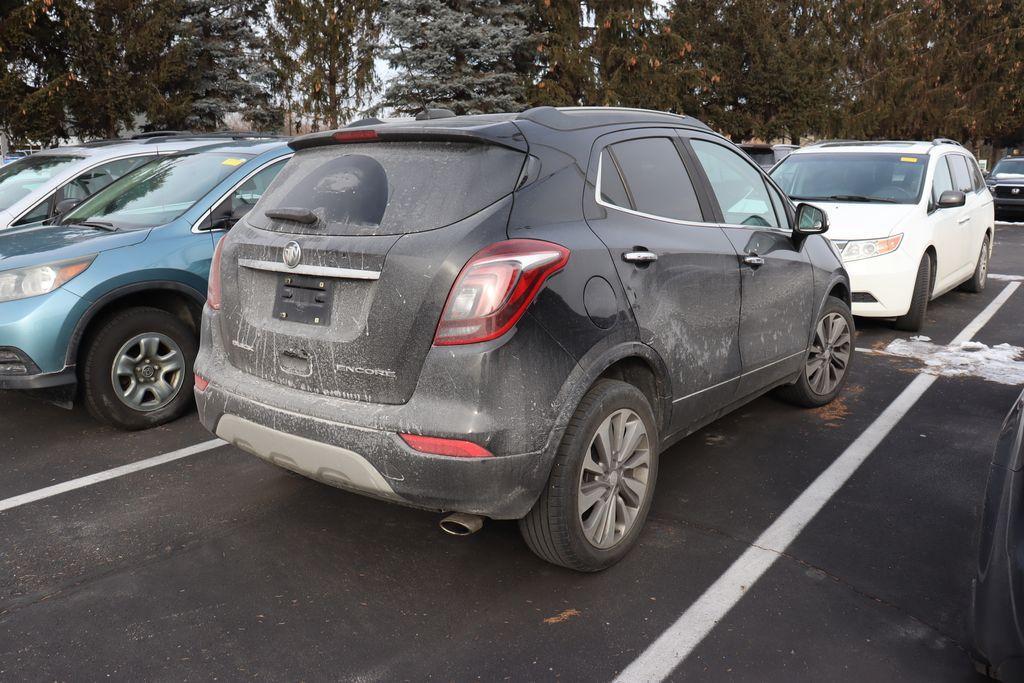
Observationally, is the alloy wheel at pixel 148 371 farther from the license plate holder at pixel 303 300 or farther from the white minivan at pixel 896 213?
the white minivan at pixel 896 213

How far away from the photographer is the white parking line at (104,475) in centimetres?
422

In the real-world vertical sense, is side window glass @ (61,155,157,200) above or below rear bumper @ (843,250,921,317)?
above

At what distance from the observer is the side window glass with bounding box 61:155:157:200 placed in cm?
723

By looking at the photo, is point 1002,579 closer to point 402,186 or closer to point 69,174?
point 402,186

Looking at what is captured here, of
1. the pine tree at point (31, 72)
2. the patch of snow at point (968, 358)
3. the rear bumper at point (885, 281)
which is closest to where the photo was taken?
the patch of snow at point (968, 358)

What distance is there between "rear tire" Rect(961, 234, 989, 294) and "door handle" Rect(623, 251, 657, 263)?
7803 mm

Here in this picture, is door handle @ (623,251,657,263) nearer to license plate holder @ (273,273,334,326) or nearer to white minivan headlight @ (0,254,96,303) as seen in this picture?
license plate holder @ (273,273,334,326)

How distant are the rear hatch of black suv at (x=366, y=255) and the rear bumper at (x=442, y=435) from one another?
0.09m

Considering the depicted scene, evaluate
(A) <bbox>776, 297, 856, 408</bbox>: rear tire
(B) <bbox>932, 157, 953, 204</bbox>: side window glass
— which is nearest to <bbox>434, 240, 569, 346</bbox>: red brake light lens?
(A) <bbox>776, 297, 856, 408</bbox>: rear tire

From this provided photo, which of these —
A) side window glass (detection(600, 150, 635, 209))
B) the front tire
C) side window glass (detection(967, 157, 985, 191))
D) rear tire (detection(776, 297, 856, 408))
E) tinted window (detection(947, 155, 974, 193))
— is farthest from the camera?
side window glass (detection(967, 157, 985, 191))

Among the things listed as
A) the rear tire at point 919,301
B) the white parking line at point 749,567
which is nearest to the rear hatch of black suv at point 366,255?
the white parking line at point 749,567

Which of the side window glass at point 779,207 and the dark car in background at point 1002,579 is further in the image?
the side window glass at point 779,207

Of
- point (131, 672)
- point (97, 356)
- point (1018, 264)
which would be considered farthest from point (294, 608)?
point (1018, 264)

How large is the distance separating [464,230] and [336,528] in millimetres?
1614
